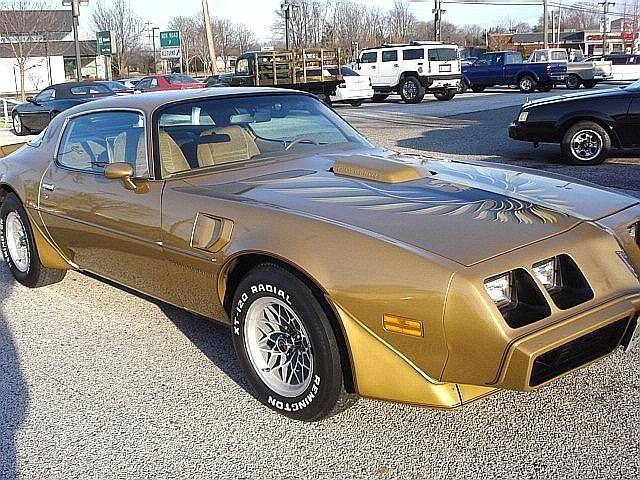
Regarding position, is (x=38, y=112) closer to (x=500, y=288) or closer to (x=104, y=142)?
(x=104, y=142)

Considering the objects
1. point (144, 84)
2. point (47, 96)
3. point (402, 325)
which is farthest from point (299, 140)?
point (144, 84)

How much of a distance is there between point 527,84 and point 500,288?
28083 mm

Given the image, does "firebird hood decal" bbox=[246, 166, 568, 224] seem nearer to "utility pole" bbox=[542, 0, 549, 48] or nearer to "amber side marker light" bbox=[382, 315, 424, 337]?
"amber side marker light" bbox=[382, 315, 424, 337]

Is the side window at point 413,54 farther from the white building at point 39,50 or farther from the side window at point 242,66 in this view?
the white building at point 39,50

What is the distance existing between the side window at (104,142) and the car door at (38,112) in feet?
47.8

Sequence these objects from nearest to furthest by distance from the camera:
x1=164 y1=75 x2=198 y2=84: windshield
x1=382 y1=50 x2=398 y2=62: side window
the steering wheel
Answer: the steering wheel < x1=164 y1=75 x2=198 y2=84: windshield < x1=382 y1=50 x2=398 y2=62: side window

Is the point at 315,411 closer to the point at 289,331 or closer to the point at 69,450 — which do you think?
the point at 289,331

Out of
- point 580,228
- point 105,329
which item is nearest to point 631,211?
point 580,228

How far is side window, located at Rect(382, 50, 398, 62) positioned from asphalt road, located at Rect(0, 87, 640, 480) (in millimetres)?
23023

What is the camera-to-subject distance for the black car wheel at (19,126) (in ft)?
62.2

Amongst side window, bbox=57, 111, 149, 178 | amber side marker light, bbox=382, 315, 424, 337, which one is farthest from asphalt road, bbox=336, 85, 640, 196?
amber side marker light, bbox=382, 315, 424, 337

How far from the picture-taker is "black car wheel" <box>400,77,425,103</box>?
25672 millimetres

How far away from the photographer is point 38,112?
18531mm

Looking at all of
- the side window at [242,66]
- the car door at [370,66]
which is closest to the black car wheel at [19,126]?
the side window at [242,66]
